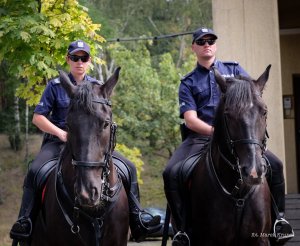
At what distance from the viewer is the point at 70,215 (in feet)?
21.3

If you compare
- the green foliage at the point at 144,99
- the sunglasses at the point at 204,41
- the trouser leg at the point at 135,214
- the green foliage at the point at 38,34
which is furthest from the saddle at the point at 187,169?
the green foliage at the point at 144,99

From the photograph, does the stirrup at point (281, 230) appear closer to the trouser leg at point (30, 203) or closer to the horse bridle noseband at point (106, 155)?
the horse bridle noseband at point (106, 155)

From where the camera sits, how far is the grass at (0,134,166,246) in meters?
35.9

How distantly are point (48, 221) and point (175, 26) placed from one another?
38538 mm

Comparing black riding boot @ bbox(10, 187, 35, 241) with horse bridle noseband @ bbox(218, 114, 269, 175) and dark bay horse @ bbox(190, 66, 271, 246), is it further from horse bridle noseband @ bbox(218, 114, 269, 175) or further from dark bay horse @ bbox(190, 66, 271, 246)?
horse bridle noseband @ bbox(218, 114, 269, 175)

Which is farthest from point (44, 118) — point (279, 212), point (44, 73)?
point (44, 73)

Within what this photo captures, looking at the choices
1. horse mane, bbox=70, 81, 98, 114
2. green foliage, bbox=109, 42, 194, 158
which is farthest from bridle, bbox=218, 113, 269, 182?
green foliage, bbox=109, 42, 194, 158

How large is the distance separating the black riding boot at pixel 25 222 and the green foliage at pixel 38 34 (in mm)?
5443

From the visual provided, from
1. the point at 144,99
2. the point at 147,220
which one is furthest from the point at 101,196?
the point at 144,99

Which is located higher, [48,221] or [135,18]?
[135,18]

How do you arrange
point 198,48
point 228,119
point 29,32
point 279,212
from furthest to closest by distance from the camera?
point 29,32 → point 198,48 → point 279,212 → point 228,119

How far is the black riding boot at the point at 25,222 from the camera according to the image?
6.96 meters

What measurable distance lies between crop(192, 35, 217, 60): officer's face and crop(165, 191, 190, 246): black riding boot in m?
1.52

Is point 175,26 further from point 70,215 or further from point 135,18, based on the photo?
point 70,215
